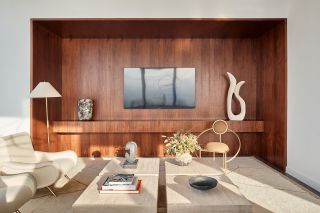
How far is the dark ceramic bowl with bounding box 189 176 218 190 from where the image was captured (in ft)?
7.29

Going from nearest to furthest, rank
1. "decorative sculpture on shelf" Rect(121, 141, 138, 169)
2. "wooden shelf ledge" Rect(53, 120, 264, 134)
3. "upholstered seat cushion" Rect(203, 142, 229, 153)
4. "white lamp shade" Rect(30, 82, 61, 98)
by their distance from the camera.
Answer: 1. "decorative sculpture on shelf" Rect(121, 141, 138, 169)
2. "white lamp shade" Rect(30, 82, 61, 98)
3. "upholstered seat cushion" Rect(203, 142, 229, 153)
4. "wooden shelf ledge" Rect(53, 120, 264, 134)

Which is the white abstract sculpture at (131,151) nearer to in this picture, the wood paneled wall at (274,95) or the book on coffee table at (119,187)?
the book on coffee table at (119,187)

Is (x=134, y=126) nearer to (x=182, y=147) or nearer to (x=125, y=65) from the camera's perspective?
(x=125, y=65)

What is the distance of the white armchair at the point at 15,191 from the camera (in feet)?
6.45

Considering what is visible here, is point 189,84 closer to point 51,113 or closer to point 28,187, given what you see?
point 51,113

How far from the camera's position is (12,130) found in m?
4.31

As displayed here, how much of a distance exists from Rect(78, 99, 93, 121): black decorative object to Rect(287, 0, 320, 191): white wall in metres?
3.49

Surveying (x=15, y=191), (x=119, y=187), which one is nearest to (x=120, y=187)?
(x=119, y=187)

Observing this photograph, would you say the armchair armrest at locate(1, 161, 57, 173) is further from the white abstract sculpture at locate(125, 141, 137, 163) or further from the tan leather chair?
the tan leather chair

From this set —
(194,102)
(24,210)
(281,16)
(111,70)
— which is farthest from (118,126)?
(281,16)

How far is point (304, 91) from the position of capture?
3828mm

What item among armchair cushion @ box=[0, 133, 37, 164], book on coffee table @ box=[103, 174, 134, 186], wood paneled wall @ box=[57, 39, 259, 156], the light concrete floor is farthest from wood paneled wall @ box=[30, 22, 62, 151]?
book on coffee table @ box=[103, 174, 134, 186]

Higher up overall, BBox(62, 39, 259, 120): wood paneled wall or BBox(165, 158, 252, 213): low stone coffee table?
BBox(62, 39, 259, 120): wood paneled wall

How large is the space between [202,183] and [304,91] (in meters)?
2.39
